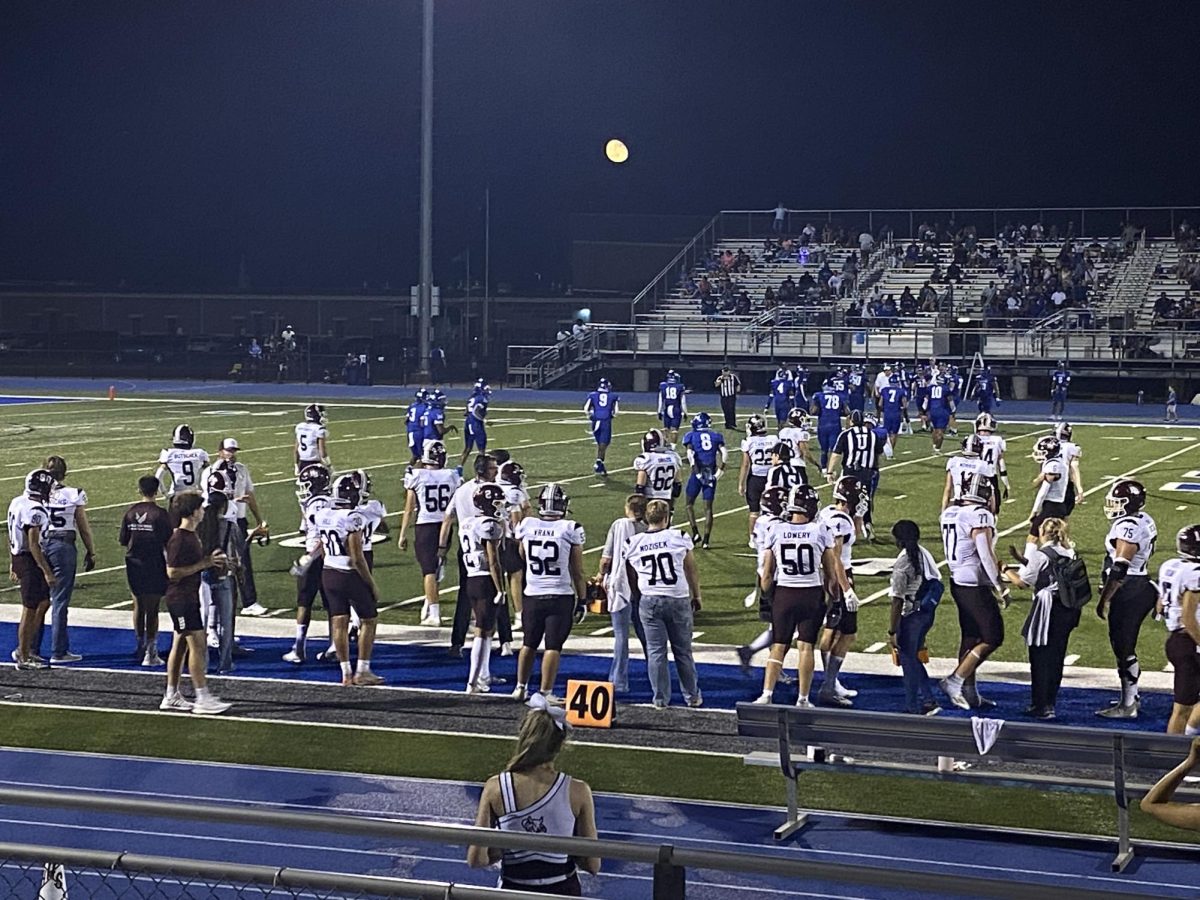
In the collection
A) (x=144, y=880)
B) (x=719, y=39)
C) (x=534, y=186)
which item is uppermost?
(x=719, y=39)

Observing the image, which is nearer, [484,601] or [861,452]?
[484,601]

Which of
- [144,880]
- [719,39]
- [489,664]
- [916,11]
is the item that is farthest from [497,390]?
[144,880]

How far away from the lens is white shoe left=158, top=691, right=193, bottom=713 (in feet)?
39.1

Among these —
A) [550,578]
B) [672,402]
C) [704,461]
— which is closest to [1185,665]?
[550,578]

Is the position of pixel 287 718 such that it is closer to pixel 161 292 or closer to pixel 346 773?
pixel 346 773

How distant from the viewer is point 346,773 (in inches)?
408

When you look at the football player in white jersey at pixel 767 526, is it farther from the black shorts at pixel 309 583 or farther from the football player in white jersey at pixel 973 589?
the black shorts at pixel 309 583

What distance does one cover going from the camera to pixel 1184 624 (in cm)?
1034

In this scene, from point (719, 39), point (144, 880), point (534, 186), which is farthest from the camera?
point (534, 186)

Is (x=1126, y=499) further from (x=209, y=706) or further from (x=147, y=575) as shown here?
(x=147, y=575)

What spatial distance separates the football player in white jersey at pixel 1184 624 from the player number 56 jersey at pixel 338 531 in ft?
18.6

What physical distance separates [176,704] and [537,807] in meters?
7.26

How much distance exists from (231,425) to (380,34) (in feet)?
92.2

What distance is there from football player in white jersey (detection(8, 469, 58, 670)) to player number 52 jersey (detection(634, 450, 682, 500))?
6.45m
